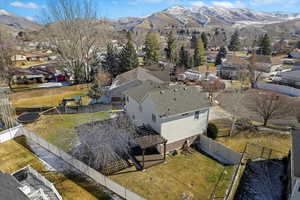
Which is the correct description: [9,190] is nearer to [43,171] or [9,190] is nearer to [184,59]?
[43,171]

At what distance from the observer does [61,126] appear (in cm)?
2253

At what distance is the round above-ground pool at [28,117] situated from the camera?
23.1 m

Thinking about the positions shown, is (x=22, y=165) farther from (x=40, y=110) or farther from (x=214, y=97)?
(x=214, y=97)

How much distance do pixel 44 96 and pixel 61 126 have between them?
15025mm

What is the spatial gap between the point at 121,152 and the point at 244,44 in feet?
374

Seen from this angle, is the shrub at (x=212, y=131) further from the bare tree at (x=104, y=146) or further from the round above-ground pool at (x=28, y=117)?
the round above-ground pool at (x=28, y=117)

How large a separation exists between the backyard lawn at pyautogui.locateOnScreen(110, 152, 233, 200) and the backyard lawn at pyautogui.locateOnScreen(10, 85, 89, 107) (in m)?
19.5

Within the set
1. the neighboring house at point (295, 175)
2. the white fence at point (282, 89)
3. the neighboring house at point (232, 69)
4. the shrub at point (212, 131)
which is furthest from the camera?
the neighboring house at point (232, 69)

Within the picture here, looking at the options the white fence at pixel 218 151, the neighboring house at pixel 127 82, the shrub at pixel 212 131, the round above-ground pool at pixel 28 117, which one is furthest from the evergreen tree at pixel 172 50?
the white fence at pixel 218 151

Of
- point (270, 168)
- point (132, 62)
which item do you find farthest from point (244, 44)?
point (270, 168)

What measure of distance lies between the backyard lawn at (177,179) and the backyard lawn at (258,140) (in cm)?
A: 379

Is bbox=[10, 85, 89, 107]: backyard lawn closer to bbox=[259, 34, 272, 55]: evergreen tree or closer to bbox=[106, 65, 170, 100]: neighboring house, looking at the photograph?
bbox=[106, 65, 170, 100]: neighboring house

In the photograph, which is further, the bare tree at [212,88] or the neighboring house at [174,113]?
the bare tree at [212,88]

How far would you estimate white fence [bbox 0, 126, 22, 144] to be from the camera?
60.6 feet
